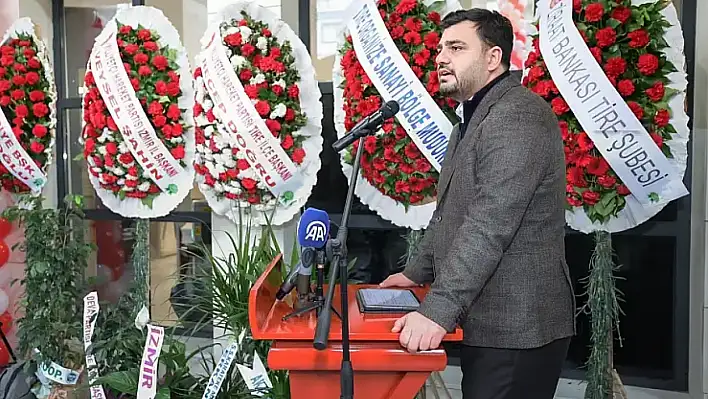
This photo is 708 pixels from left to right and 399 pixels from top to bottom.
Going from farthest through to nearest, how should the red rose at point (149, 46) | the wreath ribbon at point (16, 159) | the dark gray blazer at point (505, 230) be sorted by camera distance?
1. the wreath ribbon at point (16, 159)
2. the red rose at point (149, 46)
3. the dark gray blazer at point (505, 230)

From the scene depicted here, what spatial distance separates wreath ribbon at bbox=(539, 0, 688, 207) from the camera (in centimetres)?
226

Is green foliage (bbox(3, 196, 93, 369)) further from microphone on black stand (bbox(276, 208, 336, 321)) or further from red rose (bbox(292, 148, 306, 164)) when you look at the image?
microphone on black stand (bbox(276, 208, 336, 321))

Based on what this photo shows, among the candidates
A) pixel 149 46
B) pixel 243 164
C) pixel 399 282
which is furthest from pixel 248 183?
pixel 399 282

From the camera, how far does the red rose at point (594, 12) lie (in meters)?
2.28

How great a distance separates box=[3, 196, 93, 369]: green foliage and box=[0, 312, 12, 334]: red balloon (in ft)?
1.95

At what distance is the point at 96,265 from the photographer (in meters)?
3.95

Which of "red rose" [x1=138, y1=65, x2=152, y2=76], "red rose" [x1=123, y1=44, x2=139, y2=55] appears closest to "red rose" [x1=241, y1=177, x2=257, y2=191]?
"red rose" [x1=138, y1=65, x2=152, y2=76]

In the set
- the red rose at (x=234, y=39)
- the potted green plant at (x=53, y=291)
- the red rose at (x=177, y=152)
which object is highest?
the red rose at (x=234, y=39)

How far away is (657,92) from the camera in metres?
2.27

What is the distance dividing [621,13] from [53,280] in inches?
101

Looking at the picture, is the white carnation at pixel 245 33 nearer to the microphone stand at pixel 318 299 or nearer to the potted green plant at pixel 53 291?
the potted green plant at pixel 53 291

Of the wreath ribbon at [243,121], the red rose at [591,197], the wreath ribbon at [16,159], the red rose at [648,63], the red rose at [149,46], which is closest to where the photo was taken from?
the red rose at [648,63]

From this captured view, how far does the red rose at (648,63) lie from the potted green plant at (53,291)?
2.43 metres

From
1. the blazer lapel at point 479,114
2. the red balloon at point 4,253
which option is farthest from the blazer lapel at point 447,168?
the red balloon at point 4,253
